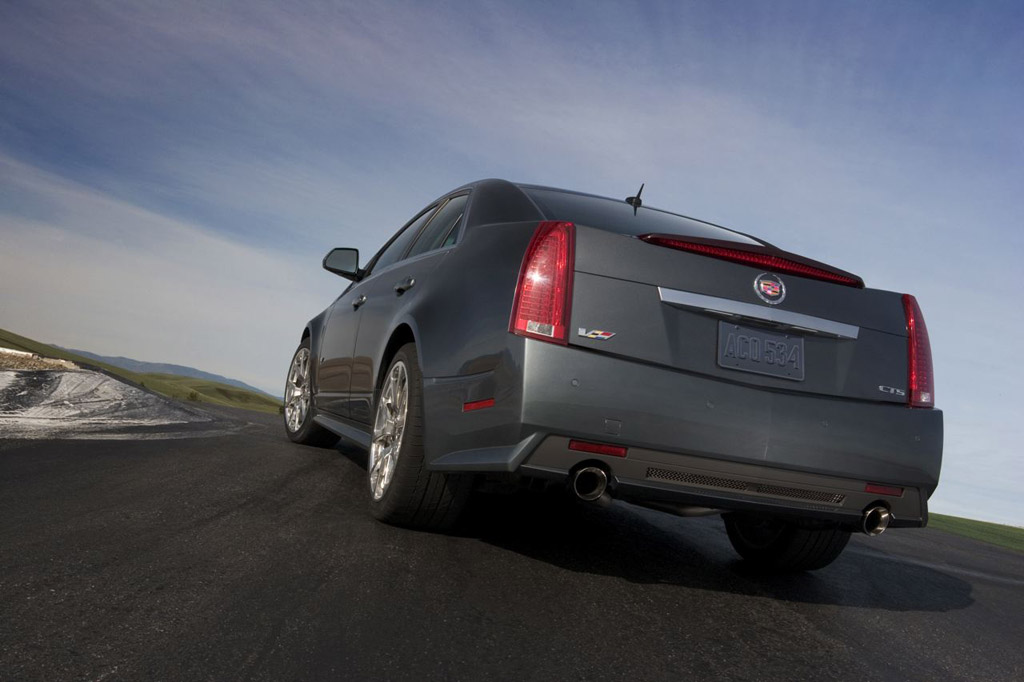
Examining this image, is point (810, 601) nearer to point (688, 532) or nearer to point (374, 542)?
point (688, 532)

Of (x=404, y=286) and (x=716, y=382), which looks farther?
(x=404, y=286)

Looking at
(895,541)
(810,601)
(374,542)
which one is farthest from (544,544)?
(895,541)

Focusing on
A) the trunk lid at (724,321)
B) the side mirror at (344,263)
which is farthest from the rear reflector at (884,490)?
the side mirror at (344,263)

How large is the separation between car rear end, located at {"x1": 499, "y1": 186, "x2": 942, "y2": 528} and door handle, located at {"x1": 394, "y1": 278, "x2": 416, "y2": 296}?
121 centimetres

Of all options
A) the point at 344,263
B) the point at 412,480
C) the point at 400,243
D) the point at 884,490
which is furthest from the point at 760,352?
the point at 344,263

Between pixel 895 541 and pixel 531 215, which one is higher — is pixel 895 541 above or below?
below

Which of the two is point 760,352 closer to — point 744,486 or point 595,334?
point 744,486

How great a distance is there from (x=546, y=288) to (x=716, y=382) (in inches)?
27.9

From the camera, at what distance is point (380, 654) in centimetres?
237

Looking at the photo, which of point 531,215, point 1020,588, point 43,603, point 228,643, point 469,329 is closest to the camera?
point 228,643

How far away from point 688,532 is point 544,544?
5.27 ft

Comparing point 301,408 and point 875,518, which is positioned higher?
point 301,408

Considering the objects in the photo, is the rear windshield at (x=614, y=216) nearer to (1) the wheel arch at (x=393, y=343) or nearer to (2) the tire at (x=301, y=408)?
(1) the wheel arch at (x=393, y=343)

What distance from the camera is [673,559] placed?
4.28 metres
